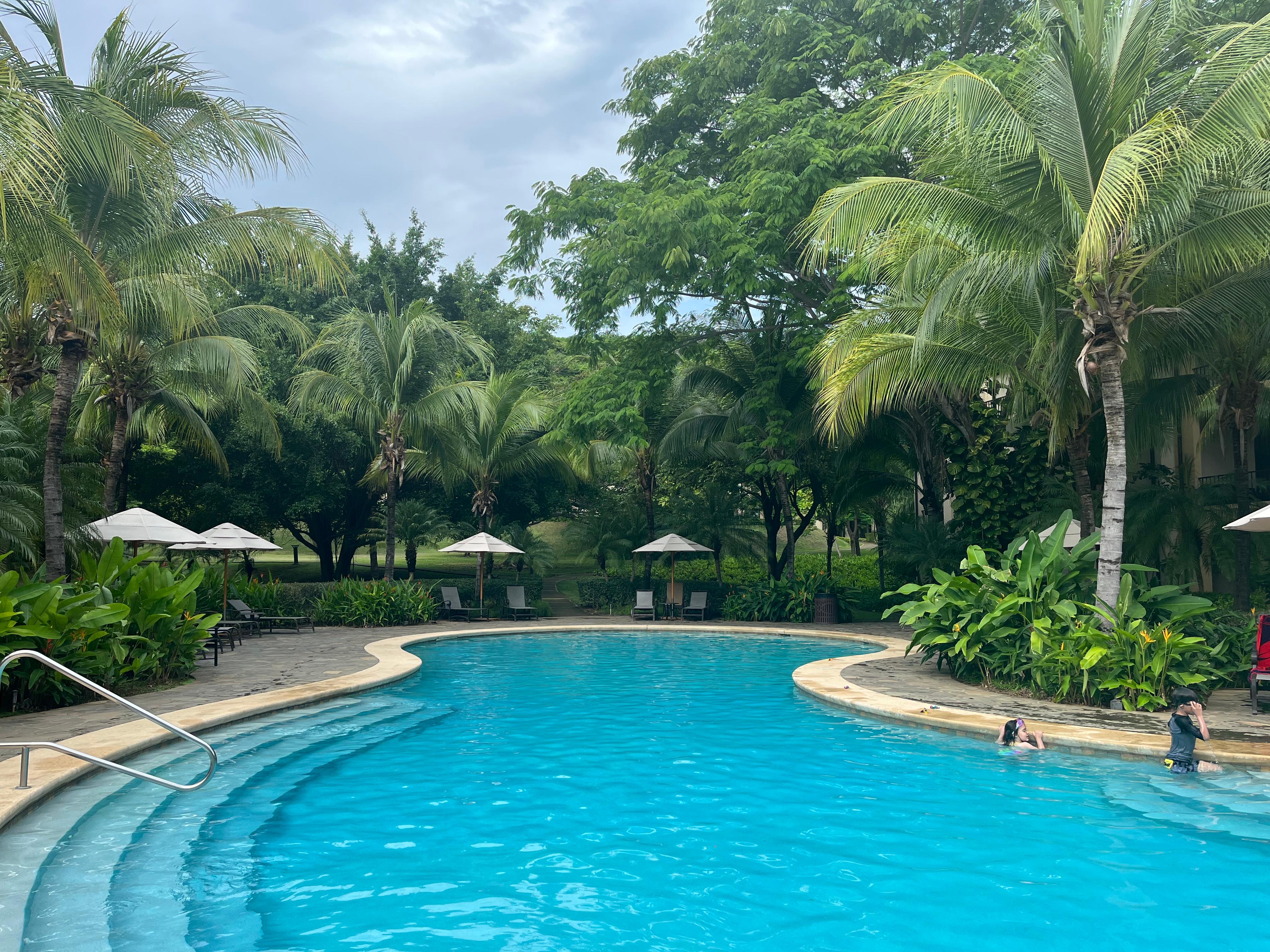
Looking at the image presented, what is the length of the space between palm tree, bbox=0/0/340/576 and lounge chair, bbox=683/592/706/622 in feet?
45.8

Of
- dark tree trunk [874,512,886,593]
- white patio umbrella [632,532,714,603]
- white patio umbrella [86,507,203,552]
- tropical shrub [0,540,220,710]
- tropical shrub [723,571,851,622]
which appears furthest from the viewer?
dark tree trunk [874,512,886,593]

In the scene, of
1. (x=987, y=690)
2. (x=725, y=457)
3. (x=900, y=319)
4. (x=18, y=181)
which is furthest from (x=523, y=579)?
(x=18, y=181)

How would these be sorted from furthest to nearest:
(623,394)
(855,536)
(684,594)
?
(855,536), (684,594), (623,394)

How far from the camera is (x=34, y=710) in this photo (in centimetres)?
927

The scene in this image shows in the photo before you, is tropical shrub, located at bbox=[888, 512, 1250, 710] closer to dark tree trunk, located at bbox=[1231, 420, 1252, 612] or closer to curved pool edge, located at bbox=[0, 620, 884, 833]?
curved pool edge, located at bbox=[0, 620, 884, 833]

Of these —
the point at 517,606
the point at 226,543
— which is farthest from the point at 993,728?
the point at 517,606

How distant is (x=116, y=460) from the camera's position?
17.8m

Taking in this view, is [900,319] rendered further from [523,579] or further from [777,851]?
[523,579]

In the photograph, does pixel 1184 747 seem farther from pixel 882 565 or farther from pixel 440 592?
pixel 440 592

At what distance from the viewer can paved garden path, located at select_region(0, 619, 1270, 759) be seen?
859cm

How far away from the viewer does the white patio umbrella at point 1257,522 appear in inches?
400

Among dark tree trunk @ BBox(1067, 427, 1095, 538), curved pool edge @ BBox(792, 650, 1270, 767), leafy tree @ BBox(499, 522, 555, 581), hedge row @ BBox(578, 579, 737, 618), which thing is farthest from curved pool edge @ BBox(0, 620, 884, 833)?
leafy tree @ BBox(499, 522, 555, 581)

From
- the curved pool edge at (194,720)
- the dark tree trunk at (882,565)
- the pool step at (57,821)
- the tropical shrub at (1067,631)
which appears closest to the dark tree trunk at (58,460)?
the curved pool edge at (194,720)

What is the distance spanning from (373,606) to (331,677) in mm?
9482
